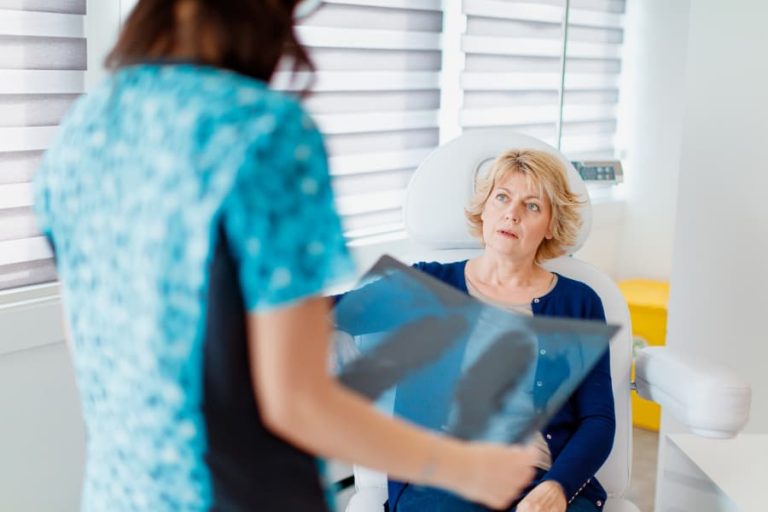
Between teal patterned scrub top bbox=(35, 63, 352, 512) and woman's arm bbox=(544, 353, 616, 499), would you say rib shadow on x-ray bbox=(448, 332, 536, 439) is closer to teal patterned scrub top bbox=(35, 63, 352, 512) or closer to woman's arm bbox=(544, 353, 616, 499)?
teal patterned scrub top bbox=(35, 63, 352, 512)

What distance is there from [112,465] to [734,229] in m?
1.90

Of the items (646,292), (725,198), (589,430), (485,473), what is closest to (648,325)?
(646,292)

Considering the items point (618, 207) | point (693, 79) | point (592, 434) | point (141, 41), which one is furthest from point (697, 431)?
point (618, 207)

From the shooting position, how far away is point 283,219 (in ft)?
2.43


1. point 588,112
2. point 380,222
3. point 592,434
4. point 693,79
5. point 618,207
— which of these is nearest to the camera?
point 592,434

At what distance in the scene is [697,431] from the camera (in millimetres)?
1779

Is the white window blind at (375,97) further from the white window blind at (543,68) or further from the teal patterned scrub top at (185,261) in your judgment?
the teal patterned scrub top at (185,261)

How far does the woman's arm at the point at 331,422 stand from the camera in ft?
2.44

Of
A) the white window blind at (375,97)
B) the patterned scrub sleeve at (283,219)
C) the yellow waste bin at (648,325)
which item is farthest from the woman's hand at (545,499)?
the yellow waste bin at (648,325)

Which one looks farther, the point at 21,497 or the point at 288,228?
the point at 21,497

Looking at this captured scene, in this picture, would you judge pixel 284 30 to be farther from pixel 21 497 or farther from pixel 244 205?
pixel 21 497

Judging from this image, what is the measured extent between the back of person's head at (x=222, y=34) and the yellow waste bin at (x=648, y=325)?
266 centimetres

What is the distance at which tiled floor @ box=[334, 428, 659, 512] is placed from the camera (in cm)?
278

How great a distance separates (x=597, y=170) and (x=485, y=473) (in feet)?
5.32
